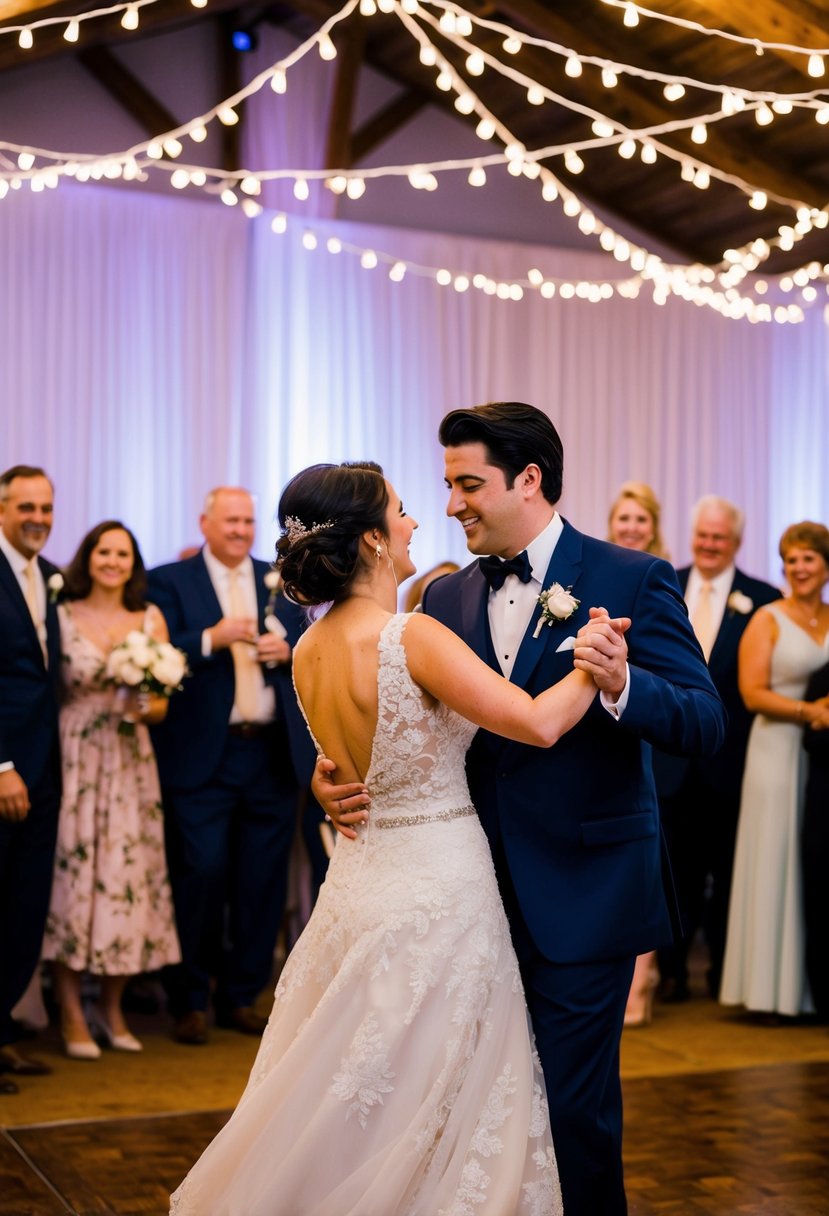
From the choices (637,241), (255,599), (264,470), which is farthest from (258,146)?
(255,599)

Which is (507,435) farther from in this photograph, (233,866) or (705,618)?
(705,618)

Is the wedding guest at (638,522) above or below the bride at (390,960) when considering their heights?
above

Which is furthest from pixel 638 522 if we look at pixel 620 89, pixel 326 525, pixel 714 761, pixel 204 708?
pixel 620 89

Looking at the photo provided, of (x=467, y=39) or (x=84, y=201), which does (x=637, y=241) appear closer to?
(x=467, y=39)

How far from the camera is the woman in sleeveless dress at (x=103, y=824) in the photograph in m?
4.88

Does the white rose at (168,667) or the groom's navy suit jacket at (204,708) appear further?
the groom's navy suit jacket at (204,708)

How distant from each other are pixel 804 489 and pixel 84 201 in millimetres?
5051

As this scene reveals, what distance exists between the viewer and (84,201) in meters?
8.19

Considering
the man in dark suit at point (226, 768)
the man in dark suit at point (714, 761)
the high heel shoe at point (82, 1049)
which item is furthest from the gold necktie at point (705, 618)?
the high heel shoe at point (82, 1049)

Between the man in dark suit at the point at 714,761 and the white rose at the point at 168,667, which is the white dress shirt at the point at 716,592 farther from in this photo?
the white rose at the point at 168,667

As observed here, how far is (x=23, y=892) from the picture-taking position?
4.66 meters

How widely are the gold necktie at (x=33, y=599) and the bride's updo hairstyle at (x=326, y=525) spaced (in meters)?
2.30

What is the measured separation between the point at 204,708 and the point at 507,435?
8.92 ft

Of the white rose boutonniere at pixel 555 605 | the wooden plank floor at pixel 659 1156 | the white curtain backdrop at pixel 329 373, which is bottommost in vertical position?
the wooden plank floor at pixel 659 1156
